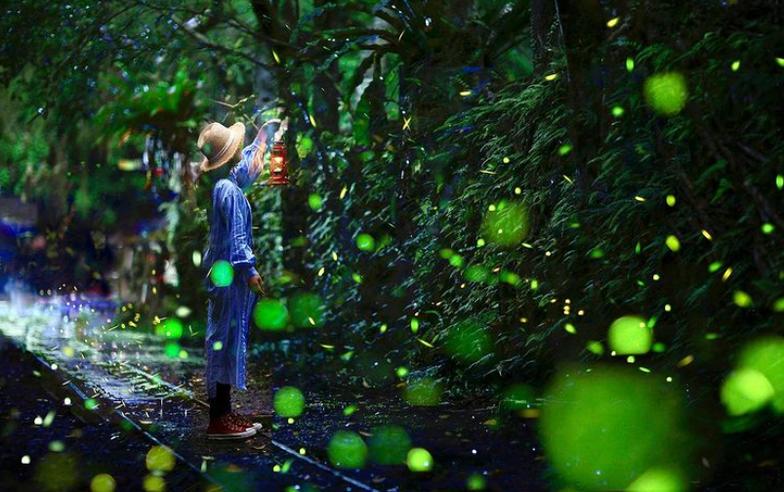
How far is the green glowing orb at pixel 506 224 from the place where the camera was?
8.64 metres

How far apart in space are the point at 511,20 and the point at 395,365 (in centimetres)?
344

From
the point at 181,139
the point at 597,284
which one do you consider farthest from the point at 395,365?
the point at 181,139

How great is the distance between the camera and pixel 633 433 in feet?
22.0

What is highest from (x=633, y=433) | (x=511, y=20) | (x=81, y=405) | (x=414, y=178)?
(x=511, y=20)

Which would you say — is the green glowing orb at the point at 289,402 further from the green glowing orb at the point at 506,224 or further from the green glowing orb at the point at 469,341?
the green glowing orb at the point at 506,224

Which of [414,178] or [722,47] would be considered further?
[414,178]

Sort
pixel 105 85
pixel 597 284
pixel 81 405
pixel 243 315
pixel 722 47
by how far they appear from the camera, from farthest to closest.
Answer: pixel 105 85
pixel 81 405
pixel 243 315
pixel 597 284
pixel 722 47

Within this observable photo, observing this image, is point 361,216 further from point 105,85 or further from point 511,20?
point 105,85

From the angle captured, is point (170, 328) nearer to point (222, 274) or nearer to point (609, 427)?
point (222, 274)

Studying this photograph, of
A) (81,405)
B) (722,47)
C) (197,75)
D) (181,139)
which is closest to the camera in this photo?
(722,47)

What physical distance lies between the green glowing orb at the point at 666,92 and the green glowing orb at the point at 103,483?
12.7 ft

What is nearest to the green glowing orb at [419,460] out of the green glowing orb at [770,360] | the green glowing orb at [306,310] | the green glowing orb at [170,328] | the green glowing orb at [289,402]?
the green glowing orb at [770,360]

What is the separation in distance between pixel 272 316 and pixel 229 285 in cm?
651

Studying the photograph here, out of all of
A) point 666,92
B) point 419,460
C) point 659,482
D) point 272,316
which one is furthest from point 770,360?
point 272,316
